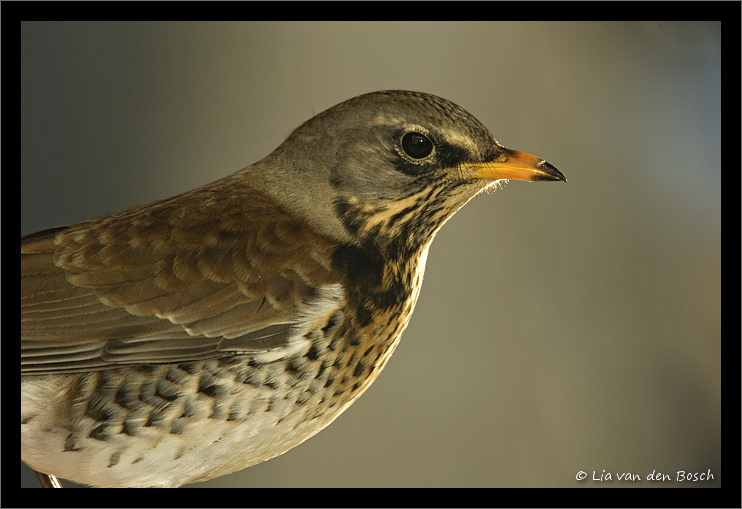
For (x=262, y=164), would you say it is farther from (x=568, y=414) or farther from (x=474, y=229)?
(x=568, y=414)

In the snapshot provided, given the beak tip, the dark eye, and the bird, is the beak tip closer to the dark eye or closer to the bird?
the bird

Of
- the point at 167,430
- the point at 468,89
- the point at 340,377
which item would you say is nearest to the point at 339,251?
the point at 340,377

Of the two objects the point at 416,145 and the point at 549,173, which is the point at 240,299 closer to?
the point at 416,145

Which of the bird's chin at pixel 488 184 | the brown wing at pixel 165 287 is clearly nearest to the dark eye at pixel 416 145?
the bird's chin at pixel 488 184

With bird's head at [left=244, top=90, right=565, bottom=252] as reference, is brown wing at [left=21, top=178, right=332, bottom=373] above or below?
below

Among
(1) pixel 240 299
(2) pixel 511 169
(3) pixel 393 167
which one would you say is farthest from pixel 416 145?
(1) pixel 240 299

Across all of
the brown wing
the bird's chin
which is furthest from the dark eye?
the brown wing

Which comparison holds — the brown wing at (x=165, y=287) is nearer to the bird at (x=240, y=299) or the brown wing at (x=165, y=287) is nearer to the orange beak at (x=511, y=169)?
the bird at (x=240, y=299)
